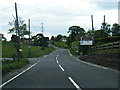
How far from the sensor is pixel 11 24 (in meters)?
74.7

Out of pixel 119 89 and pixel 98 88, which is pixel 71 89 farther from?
pixel 119 89

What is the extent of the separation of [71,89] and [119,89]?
1897 millimetres

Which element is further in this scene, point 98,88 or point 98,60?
point 98,60

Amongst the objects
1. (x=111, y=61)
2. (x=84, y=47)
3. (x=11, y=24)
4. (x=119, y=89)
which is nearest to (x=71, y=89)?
(x=119, y=89)

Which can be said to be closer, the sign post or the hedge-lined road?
the hedge-lined road

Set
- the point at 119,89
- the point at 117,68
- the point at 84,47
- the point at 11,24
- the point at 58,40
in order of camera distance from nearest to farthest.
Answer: the point at 119,89 → the point at 117,68 → the point at 84,47 → the point at 11,24 → the point at 58,40

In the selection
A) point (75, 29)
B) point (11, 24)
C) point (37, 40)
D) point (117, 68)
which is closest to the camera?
point (117, 68)

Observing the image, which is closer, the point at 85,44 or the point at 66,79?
the point at 66,79

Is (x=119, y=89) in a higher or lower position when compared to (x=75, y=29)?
lower

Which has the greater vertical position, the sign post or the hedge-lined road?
the sign post

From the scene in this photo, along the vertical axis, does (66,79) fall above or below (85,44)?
below

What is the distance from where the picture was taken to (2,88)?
9594 millimetres

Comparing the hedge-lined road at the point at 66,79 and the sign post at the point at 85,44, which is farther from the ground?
the sign post at the point at 85,44

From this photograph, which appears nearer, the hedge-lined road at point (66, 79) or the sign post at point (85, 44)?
the hedge-lined road at point (66, 79)
